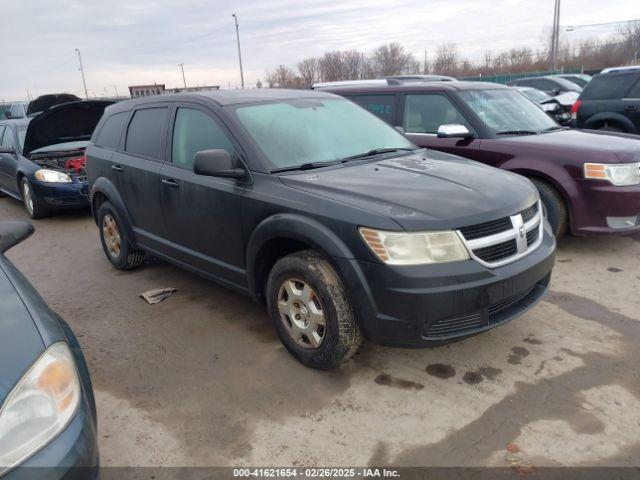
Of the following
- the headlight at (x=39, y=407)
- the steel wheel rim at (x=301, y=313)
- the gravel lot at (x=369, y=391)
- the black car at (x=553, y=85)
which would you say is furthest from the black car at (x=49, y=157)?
the black car at (x=553, y=85)

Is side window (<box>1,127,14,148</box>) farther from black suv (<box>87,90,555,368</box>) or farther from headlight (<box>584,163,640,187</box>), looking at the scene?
headlight (<box>584,163,640,187</box>)

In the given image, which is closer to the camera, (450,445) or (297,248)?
(450,445)

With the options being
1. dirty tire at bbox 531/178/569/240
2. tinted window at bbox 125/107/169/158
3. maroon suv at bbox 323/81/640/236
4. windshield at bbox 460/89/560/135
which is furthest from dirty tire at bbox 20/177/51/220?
dirty tire at bbox 531/178/569/240

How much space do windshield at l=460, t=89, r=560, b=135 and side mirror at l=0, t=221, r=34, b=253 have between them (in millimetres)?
4705

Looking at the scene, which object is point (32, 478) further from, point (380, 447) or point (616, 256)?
point (616, 256)

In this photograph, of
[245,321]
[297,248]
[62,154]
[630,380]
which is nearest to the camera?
[630,380]

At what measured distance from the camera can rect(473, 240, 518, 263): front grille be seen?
291 cm

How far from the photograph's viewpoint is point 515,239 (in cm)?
309

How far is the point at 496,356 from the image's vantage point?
3.42 meters

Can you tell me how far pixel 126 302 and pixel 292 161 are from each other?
2249mm

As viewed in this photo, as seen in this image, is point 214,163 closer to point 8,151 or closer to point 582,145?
point 582,145

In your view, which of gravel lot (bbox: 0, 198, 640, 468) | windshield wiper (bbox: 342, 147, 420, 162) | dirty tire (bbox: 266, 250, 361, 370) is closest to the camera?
gravel lot (bbox: 0, 198, 640, 468)

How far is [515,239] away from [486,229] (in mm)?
275

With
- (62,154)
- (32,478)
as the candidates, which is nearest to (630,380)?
(32,478)
